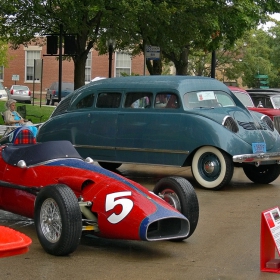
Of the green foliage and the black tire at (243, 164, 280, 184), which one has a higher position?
the green foliage

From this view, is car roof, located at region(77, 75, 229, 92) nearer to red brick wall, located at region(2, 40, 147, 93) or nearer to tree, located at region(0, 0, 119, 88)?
tree, located at region(0, 0, 119, 88)

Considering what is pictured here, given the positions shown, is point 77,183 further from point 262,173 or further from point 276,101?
point 276,101

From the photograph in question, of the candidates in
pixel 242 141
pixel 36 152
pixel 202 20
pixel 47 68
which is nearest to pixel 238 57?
pixel 47 68

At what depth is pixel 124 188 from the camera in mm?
7301

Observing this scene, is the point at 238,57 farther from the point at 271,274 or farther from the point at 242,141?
the point at 271,274

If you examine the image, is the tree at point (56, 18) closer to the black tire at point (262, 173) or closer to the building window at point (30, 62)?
the black tire at point (262, 173)

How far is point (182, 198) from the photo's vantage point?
782 centimetres

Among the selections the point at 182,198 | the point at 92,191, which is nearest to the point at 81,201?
the point at 92,191

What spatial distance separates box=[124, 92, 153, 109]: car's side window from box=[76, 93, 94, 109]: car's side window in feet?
2.88

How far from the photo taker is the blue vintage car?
1202 cm

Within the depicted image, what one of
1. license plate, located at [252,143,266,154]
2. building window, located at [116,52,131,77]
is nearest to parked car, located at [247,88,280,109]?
license plate, located at [252,143,266,154]

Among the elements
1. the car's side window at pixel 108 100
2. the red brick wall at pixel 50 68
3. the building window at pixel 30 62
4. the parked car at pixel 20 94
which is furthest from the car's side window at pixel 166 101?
the building window at pixel 30 62

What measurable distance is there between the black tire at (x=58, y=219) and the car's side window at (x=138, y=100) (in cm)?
572

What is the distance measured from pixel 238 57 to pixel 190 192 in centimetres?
4315
